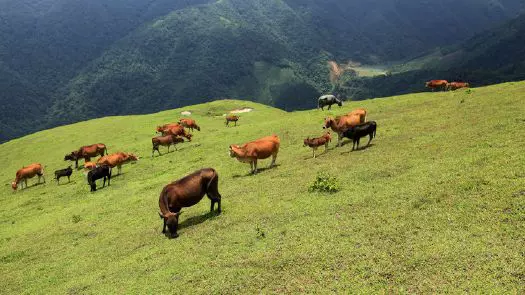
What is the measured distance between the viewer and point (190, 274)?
1329cm

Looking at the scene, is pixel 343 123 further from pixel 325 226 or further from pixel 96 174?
pixel 96 174

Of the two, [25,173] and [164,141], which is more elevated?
[164,141]

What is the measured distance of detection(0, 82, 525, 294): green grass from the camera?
1162cm

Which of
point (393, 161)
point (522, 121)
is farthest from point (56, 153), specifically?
point (522, 121)

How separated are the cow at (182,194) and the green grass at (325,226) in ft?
2.49

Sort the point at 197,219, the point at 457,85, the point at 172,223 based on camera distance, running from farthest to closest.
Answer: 1. the point at 457,85
2. the point at 197,219
3. the point at 172,223

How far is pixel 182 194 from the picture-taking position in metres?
17.7

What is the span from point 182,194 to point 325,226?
636cm

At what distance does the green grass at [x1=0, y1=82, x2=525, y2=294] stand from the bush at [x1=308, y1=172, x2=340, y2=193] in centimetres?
40

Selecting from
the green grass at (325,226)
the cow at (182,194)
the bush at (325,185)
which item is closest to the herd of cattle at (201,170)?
the cow at (182,194)

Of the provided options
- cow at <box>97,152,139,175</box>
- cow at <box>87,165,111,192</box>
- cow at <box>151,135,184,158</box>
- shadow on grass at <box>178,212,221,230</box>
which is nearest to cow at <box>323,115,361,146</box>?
shadow on grass at <box>178,212,221,230</box>

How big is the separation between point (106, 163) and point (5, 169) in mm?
23447

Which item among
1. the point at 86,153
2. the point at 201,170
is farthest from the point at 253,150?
the point at 86,153

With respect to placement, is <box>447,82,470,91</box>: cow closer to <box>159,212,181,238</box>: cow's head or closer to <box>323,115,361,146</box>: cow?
<box>323,115,361,146</box>: cow
